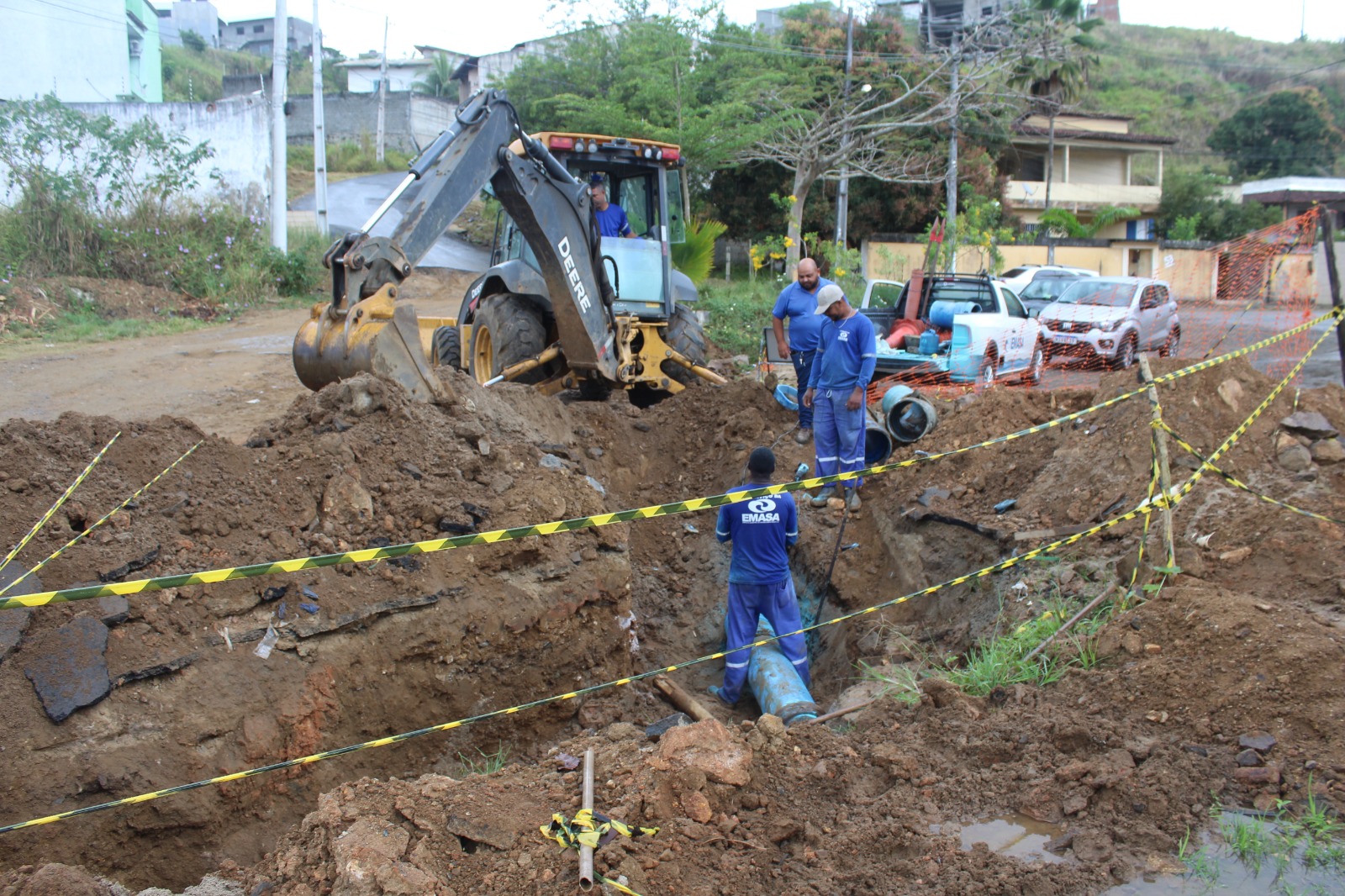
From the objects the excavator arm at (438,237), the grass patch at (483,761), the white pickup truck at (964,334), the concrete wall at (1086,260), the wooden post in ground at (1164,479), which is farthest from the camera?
the concrete wall at (1086,260)

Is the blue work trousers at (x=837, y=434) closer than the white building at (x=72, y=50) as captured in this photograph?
Yes

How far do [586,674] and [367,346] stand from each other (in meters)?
2.53

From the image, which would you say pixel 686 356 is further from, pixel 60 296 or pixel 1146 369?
pixel 60 296

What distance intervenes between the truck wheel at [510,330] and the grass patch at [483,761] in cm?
480

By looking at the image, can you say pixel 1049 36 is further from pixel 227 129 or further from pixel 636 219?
pixel 227 129

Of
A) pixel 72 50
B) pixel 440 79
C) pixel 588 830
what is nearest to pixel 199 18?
pixel 440 79

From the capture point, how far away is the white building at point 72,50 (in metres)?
23.4

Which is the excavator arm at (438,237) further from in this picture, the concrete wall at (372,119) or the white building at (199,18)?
the white building at (199,18)

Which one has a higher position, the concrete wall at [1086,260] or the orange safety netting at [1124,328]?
the concrete wall at [1086,260]

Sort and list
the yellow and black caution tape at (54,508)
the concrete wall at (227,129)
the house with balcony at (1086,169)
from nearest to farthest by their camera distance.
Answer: the yellow and black caution tape at (54,508)
the concrete wall at (227,129)
the house with balcony at (1086,169)

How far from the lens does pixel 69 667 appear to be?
4.04m

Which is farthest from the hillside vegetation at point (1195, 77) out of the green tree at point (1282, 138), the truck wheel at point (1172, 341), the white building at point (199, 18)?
the white building at point (199, 18)

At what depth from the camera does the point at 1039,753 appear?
3615 millimetres

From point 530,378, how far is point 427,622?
4.92 m
